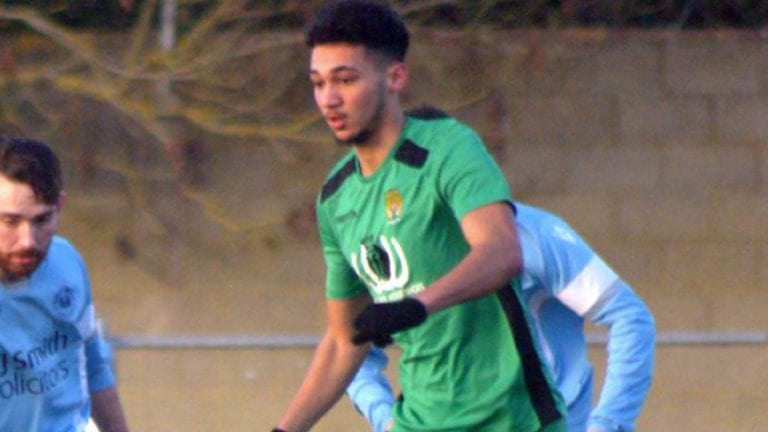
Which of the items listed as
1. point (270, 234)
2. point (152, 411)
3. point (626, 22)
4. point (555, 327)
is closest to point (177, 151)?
point (270, 234)

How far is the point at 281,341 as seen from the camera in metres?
7.36

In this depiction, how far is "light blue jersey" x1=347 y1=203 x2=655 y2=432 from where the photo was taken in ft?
14.1

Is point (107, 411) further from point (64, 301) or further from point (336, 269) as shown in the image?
point (336, 269)

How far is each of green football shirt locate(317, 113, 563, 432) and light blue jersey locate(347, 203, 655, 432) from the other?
0.78 meters

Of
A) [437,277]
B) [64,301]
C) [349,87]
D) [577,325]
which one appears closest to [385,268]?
[437,277]

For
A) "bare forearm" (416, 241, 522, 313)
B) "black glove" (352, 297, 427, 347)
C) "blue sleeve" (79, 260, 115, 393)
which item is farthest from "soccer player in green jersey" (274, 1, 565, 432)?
"blue sleeve" (79, 260, 115, 393)

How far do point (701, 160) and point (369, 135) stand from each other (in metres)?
4.62

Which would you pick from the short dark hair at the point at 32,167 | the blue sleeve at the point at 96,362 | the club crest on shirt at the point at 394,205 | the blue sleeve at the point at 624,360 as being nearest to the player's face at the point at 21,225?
the short dark hair at the point at 32,167

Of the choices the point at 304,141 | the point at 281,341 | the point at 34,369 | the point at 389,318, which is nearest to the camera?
the point at 389,318

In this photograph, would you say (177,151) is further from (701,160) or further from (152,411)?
(701,160)

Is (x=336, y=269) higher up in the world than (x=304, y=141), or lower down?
higher up

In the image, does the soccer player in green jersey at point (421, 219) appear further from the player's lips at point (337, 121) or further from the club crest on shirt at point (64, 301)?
the club crest on shirt at point (64, 301)

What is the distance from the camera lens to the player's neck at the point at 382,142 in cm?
342

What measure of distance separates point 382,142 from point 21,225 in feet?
2.95
